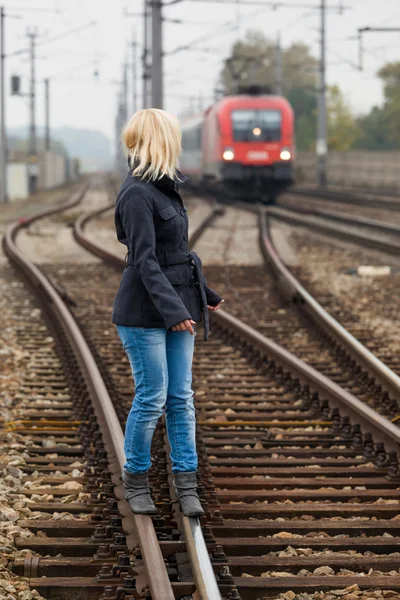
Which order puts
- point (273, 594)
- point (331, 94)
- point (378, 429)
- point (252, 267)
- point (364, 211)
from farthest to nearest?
point (331, 94) → point (364, 211) → point (252, 267) → point (378, 429) → point (273, 594)


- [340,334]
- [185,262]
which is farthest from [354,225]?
[185,262]

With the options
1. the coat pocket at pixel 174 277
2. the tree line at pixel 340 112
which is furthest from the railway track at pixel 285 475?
the tree line at pixel 340 112

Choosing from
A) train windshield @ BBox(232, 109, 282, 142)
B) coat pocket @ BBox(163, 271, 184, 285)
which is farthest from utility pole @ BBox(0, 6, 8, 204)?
coat pocket @ BBox(163, 271, 184, 285)

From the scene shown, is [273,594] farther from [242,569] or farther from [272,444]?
[272,444]

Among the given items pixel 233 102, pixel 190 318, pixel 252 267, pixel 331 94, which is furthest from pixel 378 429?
pixel 331 94

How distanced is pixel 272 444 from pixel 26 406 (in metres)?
1.82

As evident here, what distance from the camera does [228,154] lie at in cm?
2869

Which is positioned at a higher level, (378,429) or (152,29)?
(152,29)

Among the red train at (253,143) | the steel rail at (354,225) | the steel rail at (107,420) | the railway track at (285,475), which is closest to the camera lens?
the steel rail at (107,420)

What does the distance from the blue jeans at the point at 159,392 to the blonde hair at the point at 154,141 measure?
660mm

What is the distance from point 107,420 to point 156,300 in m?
1.74

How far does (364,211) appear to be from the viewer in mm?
26953

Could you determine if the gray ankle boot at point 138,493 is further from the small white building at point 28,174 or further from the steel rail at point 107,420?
the small white building at point 28,174

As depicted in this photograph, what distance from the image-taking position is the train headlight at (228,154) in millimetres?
28656
